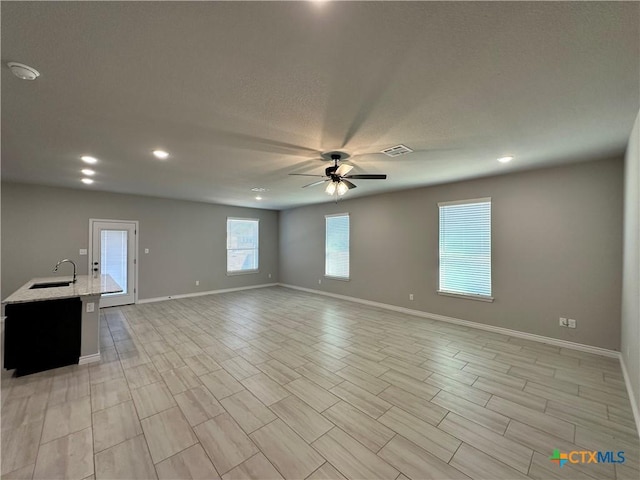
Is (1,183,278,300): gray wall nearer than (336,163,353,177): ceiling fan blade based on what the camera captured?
No

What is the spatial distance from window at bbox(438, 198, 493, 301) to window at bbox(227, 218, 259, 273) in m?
5.63

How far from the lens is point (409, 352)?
3508 mm

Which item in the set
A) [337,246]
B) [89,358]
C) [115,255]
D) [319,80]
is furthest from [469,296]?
[115,255]

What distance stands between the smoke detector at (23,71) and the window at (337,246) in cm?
569

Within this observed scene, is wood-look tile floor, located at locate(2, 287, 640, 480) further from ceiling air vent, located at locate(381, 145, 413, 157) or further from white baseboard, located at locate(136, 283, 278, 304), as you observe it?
ceiling air vent, located at locate(381, 145, 413, 157)

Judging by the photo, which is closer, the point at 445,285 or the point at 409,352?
the point at 409,352

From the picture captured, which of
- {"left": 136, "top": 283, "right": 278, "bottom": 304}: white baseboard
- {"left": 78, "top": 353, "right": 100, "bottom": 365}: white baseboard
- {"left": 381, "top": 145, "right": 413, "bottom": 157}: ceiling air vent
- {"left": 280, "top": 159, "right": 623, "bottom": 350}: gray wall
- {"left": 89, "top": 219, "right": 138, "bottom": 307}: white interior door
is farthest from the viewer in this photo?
{"left": 136, "top": 283, "right": 278, "bottom": 304}: white baseboard

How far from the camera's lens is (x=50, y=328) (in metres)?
3.06

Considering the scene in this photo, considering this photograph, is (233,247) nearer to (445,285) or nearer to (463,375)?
(445,285)

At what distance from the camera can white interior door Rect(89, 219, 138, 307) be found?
5741 mm

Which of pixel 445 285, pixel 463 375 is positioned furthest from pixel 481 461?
pixel 445 285

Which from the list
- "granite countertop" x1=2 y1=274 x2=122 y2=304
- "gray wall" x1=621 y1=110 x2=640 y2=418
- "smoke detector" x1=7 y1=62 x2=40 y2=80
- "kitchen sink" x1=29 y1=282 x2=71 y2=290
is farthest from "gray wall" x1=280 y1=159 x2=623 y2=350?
"kitchen sink" x1=29 y1=282 x2=71 y2=290

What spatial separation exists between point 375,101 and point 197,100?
4.68 ft

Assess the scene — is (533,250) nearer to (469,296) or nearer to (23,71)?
(469,296)
